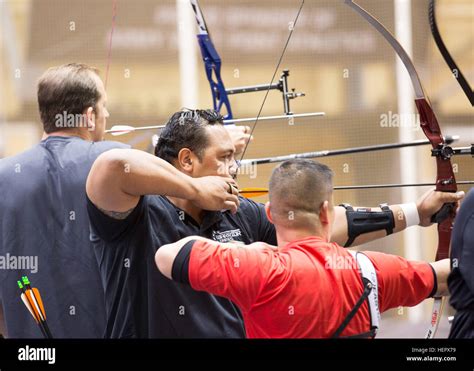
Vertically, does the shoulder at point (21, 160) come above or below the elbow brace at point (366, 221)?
above

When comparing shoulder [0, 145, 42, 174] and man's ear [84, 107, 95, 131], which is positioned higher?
man's ear [84, 107, 95, 131]

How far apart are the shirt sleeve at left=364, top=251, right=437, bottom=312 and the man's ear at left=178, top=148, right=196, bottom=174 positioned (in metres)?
0.52

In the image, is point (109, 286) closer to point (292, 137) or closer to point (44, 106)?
point (44, 106)

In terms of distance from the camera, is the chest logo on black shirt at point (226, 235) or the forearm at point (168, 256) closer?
the forearm at point (168, 256)

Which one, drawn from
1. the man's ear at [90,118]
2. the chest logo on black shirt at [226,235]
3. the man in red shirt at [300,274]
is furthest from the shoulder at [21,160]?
the man in red shirt at [300,274]

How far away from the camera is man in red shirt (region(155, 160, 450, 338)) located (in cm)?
169

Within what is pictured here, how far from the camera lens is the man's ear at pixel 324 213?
5.83ft

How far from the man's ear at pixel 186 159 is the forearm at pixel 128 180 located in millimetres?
166

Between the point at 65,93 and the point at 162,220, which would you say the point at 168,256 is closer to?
the point at 162,220

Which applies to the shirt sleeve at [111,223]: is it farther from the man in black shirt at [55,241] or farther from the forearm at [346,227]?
the forearm at [346,227]

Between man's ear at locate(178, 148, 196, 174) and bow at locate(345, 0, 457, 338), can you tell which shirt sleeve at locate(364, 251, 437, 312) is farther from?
man's ear at locate(178, 148, 196, 174)
